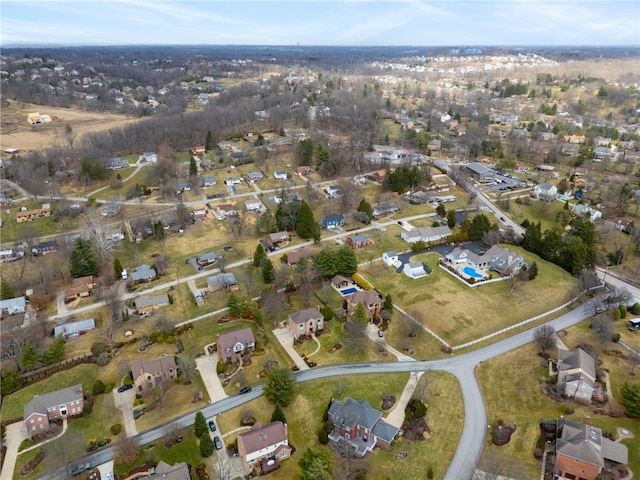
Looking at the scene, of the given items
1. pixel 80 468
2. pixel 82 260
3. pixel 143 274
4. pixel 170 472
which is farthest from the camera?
pixel 82 260

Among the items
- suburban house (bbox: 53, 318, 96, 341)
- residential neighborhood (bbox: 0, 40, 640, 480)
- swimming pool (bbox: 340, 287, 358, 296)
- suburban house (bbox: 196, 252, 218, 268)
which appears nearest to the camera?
residential neighborhood (bbox: 0, 40, 640, 480)

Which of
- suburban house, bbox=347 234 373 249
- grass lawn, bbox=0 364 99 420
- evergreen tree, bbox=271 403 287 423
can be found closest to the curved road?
evergreen tree, bbox=271 403 287 423

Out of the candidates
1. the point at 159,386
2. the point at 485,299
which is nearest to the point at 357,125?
the point at 485,299

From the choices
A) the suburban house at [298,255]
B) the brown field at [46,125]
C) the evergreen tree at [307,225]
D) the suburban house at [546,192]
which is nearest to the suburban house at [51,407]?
the suburban house at [298,255]

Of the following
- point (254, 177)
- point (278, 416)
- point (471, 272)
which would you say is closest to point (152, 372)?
point (278, 416)

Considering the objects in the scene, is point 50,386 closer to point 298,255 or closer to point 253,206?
point 298,255

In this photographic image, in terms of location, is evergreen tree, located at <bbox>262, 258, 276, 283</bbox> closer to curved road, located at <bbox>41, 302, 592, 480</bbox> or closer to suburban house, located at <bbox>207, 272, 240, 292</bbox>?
suburban house, located at <bbox>207, 272, 240, 292</bbox>

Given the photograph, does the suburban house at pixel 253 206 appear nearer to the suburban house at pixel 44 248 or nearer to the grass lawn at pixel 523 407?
the suburban house at pixel 44 248
